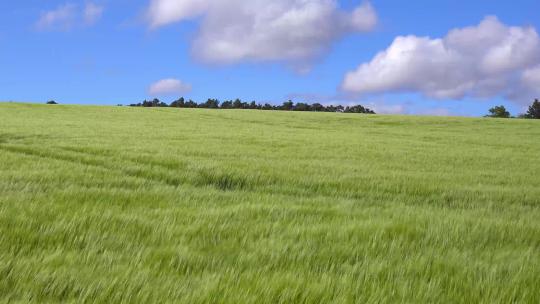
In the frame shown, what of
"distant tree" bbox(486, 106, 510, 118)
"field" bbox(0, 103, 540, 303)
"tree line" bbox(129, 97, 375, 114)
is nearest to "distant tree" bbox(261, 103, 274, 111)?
"tree line" bbox(129, 97, 375, 114)

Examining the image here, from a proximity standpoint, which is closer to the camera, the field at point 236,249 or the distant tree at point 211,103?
the field at point 236,249

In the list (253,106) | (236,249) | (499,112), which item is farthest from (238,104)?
(236,249)

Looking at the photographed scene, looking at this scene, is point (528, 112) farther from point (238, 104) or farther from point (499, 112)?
point (238, 104)

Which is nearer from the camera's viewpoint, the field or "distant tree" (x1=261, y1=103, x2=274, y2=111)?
the field

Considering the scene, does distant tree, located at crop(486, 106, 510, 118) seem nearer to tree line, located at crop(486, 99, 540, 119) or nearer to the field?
tree line, located at crop(486, 99, 540, 119)

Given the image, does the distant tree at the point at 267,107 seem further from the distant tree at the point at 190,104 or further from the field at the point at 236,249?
the field at the point at 236,249

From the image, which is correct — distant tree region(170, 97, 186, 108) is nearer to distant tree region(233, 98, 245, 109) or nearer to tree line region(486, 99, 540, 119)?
distant tree region(233, 98, 245, 109)

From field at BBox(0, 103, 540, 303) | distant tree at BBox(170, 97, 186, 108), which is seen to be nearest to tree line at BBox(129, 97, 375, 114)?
distant tree at BBox(170, 97, 186, 108)

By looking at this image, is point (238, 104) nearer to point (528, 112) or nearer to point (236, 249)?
point (528, 112)

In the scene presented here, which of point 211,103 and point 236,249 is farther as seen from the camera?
point 211,103

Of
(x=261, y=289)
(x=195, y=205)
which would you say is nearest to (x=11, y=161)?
(x=195, y=205)

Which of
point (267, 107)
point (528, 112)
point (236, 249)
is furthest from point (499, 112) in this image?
point (236, 249)

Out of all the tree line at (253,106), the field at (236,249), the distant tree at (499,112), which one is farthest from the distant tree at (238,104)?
the field at (236,249)

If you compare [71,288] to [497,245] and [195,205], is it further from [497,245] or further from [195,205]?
[497,245]
